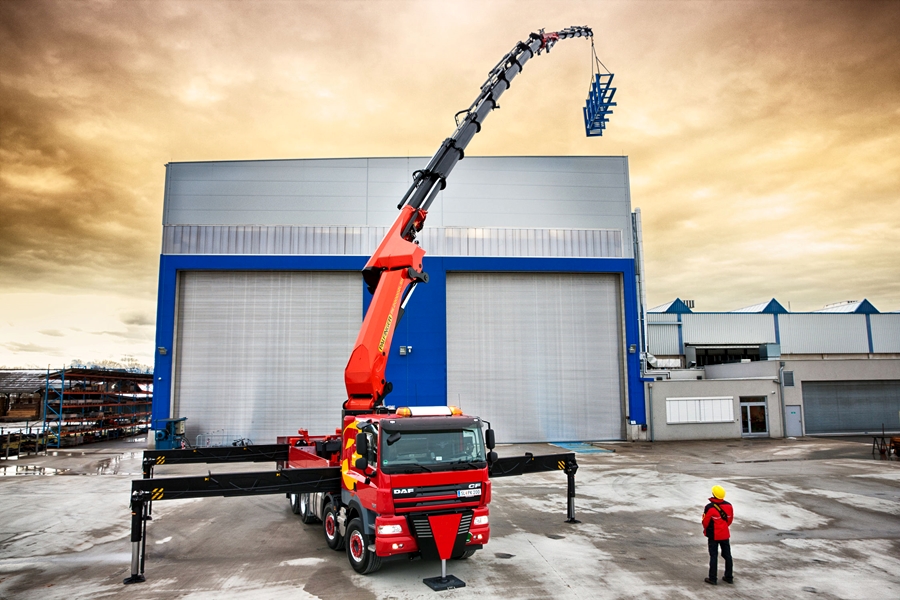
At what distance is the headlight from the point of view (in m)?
8.58

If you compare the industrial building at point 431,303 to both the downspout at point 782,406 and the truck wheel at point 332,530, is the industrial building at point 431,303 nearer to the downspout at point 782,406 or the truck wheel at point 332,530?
the downspout at point 782,406

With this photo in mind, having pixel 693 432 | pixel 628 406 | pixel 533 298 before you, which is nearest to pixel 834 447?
pixel 693 432

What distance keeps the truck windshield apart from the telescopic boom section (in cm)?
318

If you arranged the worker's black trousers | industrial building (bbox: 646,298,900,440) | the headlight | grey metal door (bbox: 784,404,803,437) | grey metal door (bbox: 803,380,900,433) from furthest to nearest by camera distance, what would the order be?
grey metal door (bbox: 803,380,900,433) < grey metal door (bbox: 784,404,803,437) < industrial building (bbox: 646,298,900,440) < the worker's black trousers < the headlight

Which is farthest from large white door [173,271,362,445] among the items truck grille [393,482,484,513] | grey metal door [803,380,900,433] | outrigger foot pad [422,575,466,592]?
grey metal door [803,380,900,433]

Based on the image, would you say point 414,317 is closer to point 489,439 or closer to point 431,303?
point 431,303

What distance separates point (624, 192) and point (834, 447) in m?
15.5

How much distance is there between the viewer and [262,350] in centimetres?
2744

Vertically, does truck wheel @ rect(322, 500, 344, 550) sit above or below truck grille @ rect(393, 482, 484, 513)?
below

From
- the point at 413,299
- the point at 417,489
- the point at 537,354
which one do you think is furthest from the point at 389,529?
the point at 537,354

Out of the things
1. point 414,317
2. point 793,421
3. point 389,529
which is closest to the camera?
point 389,529

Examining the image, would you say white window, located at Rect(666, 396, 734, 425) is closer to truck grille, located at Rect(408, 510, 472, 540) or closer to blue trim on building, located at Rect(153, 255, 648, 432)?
blue trim on building, located at Rect(153, 255, 648, 432)

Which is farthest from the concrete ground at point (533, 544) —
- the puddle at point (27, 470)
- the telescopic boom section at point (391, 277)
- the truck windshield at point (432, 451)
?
the telescopic boom section at point (391, 277)

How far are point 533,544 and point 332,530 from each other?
3.87 m
